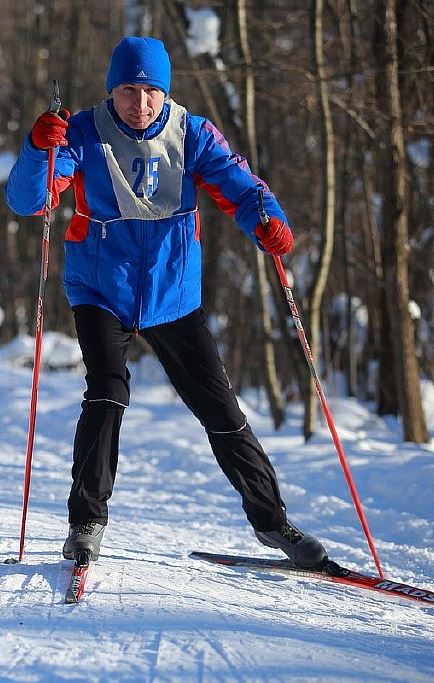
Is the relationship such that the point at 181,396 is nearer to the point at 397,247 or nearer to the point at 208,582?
the point at 208,582

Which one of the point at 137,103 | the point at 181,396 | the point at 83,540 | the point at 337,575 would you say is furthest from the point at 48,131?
the point at 337,575

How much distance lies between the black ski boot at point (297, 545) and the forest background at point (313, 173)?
332 cm

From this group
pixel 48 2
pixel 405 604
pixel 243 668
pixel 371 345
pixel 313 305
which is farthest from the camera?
pixel 48 2

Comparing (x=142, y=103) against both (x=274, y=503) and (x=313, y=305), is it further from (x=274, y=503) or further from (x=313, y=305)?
(x=313, y=305)

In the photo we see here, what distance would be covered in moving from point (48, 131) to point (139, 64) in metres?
0.45

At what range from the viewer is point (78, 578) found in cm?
335

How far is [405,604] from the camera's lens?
3557mm

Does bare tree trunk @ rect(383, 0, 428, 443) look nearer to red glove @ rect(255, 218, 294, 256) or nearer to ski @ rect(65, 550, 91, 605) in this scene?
red glove @ rect(255, 218, 294, 256)

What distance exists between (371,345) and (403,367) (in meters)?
6.66

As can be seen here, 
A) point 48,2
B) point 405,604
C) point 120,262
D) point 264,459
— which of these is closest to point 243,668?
point 405,604

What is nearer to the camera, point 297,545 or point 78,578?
point 78,578

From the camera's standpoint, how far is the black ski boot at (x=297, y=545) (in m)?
3.88

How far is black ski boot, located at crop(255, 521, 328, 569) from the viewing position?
3.88m

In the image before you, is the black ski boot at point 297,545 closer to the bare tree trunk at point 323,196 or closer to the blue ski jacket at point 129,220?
the blue ski jacket at point 129,220
